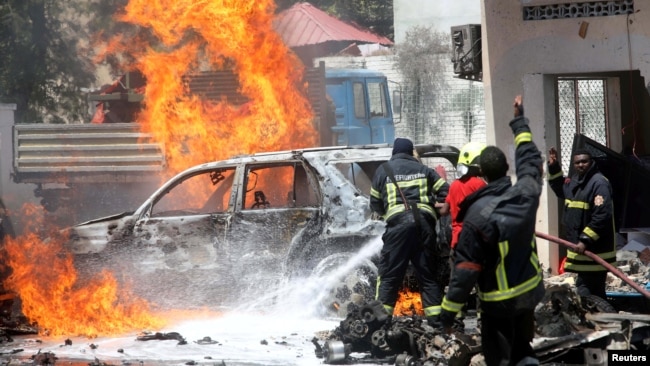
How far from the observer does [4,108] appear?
57.2 ft

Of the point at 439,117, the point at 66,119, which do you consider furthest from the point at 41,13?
the point at 439,117

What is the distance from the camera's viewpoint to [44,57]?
22859mm

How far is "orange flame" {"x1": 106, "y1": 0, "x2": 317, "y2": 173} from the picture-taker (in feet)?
49.0

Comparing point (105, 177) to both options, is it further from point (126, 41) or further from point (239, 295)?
point (239, 295)

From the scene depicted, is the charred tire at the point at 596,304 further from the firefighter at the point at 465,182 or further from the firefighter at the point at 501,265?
the firefighter at the point at 501,265

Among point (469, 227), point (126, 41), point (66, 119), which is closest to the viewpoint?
point (469, 227)

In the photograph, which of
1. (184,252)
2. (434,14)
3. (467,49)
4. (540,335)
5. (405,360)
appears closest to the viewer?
(540,335)

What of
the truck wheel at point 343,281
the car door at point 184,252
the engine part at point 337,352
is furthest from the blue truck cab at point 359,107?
the engine part at point 337,352

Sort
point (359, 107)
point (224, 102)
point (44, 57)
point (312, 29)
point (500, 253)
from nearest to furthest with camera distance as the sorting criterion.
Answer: point (500, 253), point (224, 102), point (359, 107), point (44, 57), point (312, 29)

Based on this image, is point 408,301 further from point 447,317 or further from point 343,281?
point 447,317

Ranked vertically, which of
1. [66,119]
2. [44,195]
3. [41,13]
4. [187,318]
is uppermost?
[41,13]

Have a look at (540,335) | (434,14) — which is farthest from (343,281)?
(434,14)

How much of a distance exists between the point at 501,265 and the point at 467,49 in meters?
7.26

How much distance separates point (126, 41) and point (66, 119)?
5015 mm
